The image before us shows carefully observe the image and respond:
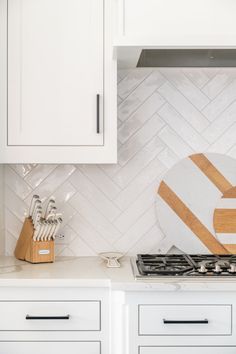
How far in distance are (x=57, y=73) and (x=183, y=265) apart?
1028mm

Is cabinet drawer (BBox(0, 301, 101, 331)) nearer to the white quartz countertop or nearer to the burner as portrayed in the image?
the white quartz countertop

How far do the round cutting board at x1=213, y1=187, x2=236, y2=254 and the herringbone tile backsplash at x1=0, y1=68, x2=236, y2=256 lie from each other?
0.74ft

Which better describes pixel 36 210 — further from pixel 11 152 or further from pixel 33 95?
pixel 33 95

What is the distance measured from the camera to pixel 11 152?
2.43 m

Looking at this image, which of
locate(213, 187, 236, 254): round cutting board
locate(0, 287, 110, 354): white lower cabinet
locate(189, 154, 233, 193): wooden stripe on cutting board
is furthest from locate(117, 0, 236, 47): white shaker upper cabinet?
locate(0, 287, 110, 354): white lower cabinet

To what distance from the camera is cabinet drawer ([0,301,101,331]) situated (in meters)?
2.18

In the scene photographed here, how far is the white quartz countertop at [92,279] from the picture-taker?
2.09 m

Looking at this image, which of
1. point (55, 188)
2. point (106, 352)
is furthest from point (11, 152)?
point (106, 352)

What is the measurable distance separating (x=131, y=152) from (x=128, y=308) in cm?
91

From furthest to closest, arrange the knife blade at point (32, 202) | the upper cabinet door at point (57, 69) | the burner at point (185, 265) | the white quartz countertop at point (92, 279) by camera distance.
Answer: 1. the knife blade at point (32, 202)
2. the upper cabinet door at point (57, 69)
3. the burner at point (185, 265)
4. the white quartz countertop at point (92, 279)

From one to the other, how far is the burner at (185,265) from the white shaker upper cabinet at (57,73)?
0.51 meters

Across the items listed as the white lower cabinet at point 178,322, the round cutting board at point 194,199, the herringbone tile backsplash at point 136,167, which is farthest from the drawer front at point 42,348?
the round cutting board at point 194,199

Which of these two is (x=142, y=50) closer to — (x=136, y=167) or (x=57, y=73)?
(x=57, y=73)

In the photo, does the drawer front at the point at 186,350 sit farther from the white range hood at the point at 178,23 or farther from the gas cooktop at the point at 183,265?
the white range hood at the point at 178,23
